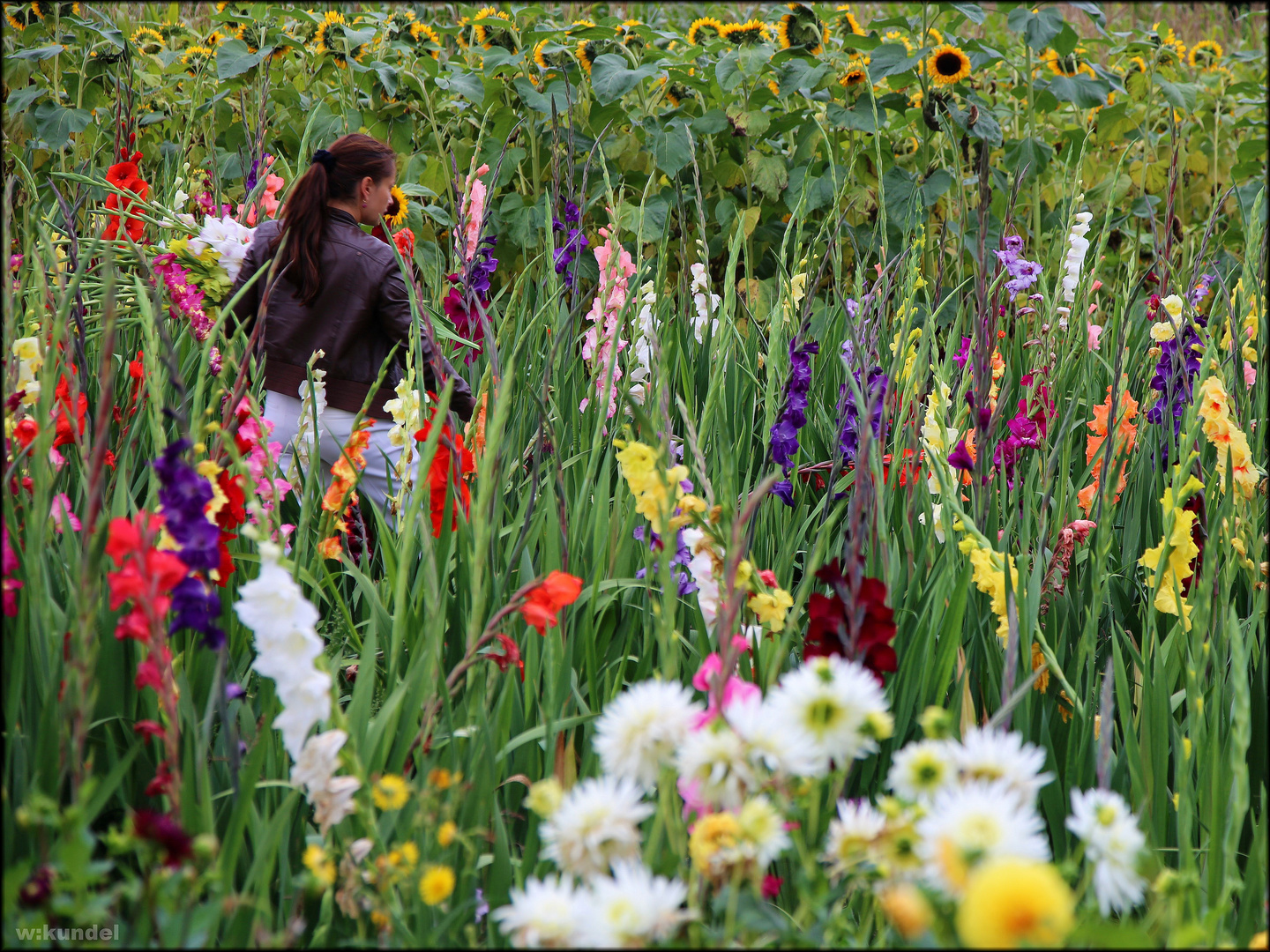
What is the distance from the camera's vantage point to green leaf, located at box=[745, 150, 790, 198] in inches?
146

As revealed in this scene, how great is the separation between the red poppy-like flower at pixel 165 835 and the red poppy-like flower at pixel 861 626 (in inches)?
22.1

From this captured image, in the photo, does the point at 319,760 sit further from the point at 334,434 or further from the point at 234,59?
the point at 234,59

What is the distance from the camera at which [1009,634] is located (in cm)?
112

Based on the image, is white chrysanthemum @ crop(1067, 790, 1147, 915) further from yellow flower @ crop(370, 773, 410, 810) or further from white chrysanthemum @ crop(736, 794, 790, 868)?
yellow flower @ crop(370, 773, 410, 810)

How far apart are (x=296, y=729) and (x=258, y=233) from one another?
2032 millimetres

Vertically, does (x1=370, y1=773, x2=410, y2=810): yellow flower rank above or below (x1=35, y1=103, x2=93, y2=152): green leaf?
below

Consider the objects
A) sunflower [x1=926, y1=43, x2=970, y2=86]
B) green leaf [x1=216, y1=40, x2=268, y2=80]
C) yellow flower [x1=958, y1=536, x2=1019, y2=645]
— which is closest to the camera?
yellow flower [x1=958, y1=536, x2=1019, y2=645]

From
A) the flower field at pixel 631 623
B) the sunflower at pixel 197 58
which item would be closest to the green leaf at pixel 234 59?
the sunflower at pixel 197 58

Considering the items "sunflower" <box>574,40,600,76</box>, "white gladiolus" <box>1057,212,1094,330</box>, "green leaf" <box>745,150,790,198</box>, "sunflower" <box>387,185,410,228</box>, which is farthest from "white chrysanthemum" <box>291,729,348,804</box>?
"sunflower" <box>574,40,600,76</box>

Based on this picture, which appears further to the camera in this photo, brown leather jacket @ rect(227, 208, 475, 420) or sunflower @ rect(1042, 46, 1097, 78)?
sunflower @ rect(1042, 46, 1097, 78)

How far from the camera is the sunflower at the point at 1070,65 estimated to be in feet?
13.3

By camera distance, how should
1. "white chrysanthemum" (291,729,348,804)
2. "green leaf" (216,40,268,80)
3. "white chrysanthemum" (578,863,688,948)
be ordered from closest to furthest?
"white chrysanthemum" (578,863,688,948) < "white chrysanthemum" (291,729,348,804) < "green leaf" (216,40,268,80)

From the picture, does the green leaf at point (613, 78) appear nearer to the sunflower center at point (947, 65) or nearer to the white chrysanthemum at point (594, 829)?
the sunflower center at point (947, 65)

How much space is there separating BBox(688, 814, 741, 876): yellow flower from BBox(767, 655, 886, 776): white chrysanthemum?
2.7 inches
